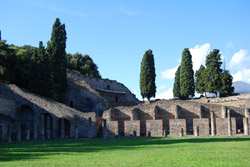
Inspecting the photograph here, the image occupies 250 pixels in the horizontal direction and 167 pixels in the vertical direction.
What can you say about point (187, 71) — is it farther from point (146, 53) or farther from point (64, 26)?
point (64, 26)

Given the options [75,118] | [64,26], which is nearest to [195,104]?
[75,118]

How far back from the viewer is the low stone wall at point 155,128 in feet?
107

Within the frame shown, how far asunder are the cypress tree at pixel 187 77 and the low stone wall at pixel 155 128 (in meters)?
17.2

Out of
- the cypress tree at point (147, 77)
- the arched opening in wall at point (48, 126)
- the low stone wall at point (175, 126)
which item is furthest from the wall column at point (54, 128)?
the cypress tree at point (147, 77)

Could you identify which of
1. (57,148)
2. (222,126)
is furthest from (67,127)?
(57,148)

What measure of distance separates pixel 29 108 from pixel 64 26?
1075 cm

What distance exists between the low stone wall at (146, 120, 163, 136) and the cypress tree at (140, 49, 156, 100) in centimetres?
1627

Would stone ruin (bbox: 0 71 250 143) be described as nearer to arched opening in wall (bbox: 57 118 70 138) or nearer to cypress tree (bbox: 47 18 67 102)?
arched opening in wall (bbox: 57 118 70 138)

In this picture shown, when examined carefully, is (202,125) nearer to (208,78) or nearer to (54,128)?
(54,128)

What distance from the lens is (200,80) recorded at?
50094 mm

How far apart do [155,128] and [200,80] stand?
19.5 metres

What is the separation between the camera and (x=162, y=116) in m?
40.1

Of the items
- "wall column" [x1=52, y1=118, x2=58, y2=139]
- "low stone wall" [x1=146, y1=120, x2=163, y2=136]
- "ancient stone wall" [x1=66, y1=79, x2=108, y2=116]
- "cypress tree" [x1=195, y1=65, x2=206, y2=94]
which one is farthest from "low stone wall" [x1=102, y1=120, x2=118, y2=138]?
"cypress tree" [x1=195, y1=65, x2=206, y2=94]

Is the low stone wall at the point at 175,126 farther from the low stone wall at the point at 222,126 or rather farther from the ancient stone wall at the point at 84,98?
the ancient stone wall at the point at 84,98
